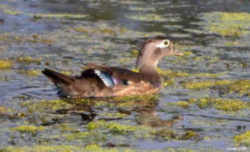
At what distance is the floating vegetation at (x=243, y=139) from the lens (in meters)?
9.96

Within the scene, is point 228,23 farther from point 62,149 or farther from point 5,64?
point 62,149

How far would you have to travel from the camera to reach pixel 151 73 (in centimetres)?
1372

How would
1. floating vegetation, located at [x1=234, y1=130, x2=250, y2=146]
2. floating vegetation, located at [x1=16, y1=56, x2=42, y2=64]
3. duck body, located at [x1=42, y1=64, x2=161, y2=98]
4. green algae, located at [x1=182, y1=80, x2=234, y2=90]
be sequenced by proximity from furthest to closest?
floating vegetation, located at [x1=16, y1=56, x2=42, y2=64] → green algae, located at [x1=182, y1=80, x2=234, y2=90] → duck body, located at [x1=42, y1=64, x2=161, y2=98] → floating vegetation, located at [x1=234, y1=130, x2=250, y2=146]

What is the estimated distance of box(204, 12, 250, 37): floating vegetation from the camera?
721 inches

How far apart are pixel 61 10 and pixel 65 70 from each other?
20.6 ft

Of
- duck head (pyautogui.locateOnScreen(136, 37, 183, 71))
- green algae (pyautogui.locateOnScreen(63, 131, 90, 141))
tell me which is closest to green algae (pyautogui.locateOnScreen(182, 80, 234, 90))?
duck head (pyautogui.locateOnScreen(136, 37, 183, 71))

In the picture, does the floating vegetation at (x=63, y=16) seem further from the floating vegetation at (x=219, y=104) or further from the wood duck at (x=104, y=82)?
the floating vegetation at (x=219, y=104)

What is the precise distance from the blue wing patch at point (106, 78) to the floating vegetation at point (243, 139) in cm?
291

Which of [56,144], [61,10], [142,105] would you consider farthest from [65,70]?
[61,10]

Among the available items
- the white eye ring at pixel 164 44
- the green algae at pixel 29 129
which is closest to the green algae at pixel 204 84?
the white eye ring at pixel 164 44

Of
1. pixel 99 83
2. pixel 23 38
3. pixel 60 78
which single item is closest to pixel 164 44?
pixel 99 83

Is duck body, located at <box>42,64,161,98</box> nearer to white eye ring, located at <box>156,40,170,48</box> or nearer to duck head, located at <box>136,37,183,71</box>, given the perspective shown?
duck head, located at <box>136,37,183,71</box>

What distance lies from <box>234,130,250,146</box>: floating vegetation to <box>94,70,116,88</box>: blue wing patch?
9.54 ft

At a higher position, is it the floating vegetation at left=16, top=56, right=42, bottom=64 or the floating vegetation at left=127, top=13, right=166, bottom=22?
the floating vegetation at left=16, top=56, right=42, bottom=64
